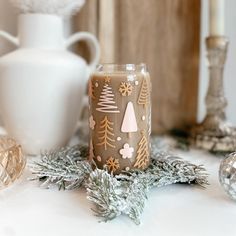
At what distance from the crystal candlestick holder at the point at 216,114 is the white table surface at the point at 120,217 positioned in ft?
0.71

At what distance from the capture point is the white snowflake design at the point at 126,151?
48 centimetres

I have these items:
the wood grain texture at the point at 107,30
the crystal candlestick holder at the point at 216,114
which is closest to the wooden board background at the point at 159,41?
the wood grain texture at the point at 107,30

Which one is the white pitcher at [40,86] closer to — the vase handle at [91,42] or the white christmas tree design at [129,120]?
the vase handle at [91,42]

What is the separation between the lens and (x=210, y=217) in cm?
38

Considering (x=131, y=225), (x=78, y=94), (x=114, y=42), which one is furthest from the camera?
(x=114, y=42)

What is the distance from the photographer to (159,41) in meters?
0.81

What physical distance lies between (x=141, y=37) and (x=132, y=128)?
39 centimetres

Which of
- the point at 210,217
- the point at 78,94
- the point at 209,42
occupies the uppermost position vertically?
the point at 209,42

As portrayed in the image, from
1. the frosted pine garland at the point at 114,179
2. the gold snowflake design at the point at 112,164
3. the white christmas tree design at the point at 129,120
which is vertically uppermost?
the white christmas tree design at the point at 129,120

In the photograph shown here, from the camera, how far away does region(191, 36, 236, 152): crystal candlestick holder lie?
0.68 metres

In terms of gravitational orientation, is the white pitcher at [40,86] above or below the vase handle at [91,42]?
below

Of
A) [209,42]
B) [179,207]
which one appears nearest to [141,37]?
[209,42]

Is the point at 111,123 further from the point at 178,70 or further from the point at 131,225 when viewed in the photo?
the point at 178,70

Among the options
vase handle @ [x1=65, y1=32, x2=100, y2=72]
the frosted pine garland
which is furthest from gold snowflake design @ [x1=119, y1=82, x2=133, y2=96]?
vase handle @ [x1=65, y1=32, x2=100, y2=72]
